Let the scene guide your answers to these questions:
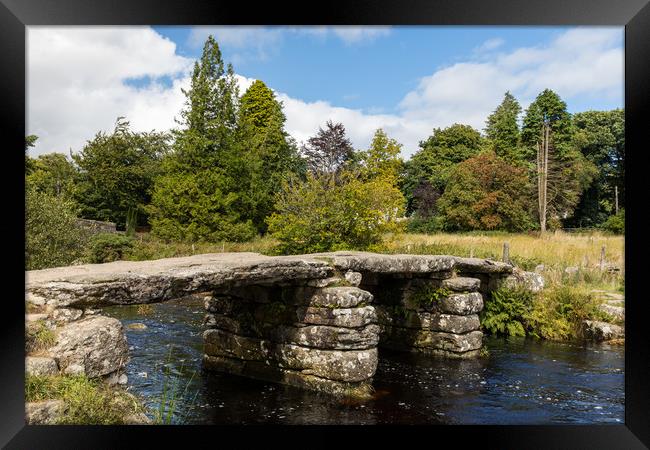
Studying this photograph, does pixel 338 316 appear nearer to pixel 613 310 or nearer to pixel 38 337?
pixel 38 337

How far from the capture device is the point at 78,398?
13.5ft

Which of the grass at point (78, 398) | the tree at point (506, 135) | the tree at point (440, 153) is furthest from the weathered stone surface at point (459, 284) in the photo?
the tree at point (440, 153)

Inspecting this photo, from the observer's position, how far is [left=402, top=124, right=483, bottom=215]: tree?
40.4 m

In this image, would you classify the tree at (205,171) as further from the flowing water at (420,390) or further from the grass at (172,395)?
the grass at (172,395)

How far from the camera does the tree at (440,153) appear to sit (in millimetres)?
40406

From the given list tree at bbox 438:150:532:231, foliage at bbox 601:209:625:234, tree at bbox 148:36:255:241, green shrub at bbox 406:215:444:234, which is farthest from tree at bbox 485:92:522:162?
tree at bbox 148:36:255:241

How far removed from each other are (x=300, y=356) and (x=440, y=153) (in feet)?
118

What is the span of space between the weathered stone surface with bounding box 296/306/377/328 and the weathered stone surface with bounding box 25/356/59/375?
13.2ft

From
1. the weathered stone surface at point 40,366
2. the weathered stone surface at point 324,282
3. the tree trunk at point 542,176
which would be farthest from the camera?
the tree trunk at point 542,176

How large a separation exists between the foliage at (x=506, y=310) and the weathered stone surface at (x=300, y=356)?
5650 millimetres

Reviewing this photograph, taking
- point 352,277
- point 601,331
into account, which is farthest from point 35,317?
point 601,331

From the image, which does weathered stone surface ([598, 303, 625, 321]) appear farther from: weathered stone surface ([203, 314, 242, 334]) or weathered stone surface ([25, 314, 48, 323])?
weathered stone surface ([25, 314, 48, 323])
